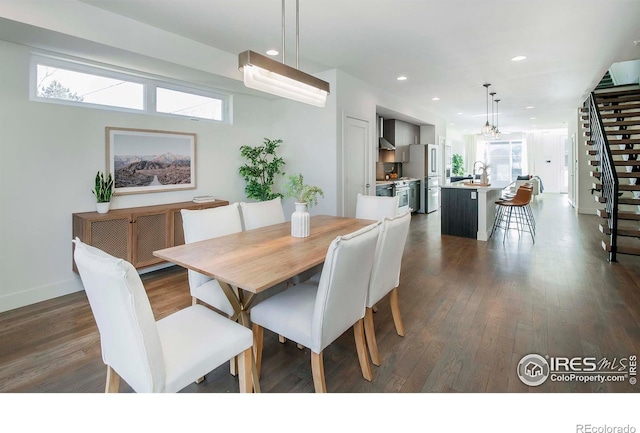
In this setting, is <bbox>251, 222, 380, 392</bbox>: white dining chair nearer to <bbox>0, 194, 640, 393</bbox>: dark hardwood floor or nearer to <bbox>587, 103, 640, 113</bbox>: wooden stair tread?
<bbox>0, 194, 640, 393</bbox>: dark hardwood floor

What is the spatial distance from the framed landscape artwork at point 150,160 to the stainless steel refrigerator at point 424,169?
5869 millimetres

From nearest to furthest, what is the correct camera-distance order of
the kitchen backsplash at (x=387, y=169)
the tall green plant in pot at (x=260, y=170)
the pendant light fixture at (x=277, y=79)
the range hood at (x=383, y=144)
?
the pendant light fixture at (x=277, y=79) → the tall green plant in pot at (x=260, y=170) → the range hood at (x=383, y=144) → the kitchen backsplash at (x=387, y=169)

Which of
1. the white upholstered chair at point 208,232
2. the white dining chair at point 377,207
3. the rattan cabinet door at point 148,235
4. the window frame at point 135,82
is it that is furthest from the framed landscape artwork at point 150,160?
the white dining chair at point 377,207

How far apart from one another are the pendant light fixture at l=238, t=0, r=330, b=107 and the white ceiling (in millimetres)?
965

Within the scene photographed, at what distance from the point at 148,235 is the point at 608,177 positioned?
592 cm

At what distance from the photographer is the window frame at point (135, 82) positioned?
3.15m

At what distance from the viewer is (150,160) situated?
4.05m

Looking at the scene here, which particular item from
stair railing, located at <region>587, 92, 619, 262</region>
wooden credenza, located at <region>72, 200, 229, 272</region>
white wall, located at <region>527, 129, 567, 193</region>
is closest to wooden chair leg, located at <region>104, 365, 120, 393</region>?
wooden credenza, located at <region>72, 200, 229, 272</region>

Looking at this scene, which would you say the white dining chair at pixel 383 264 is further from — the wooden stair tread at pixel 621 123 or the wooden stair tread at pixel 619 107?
the wooden stair tread at pixel 619 107

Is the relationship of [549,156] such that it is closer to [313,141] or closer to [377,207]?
[313,141]
